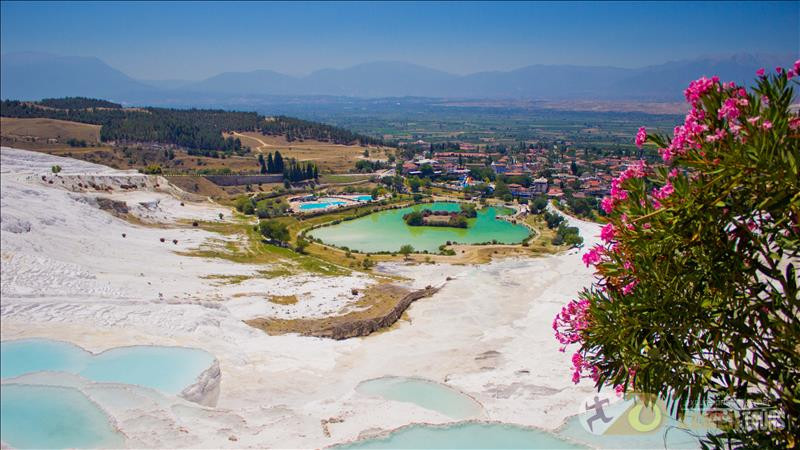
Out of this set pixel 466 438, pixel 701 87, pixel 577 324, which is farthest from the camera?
pixel 466 438

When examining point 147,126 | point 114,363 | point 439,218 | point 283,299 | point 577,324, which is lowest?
point 439,218

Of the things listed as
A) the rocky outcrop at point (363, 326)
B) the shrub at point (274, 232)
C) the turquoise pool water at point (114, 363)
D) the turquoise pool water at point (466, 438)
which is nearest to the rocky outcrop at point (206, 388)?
the turquoise pool water at point (114, 363)

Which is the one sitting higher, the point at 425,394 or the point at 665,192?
the point at 665,192

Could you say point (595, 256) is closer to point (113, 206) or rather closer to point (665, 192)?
point (665, 192)

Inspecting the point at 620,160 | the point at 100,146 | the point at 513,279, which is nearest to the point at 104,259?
the point at 513,279

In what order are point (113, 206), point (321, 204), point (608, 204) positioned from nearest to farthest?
point (608, 204)
point (113, 206)
point (321, 204)

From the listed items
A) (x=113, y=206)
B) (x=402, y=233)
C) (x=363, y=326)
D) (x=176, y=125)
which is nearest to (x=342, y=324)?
(x=363, y=326)

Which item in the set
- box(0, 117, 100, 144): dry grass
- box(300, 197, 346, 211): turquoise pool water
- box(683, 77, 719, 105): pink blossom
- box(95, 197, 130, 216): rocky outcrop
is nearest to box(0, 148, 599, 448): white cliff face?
box(95, 197, 130, 216): rocky outcrop
